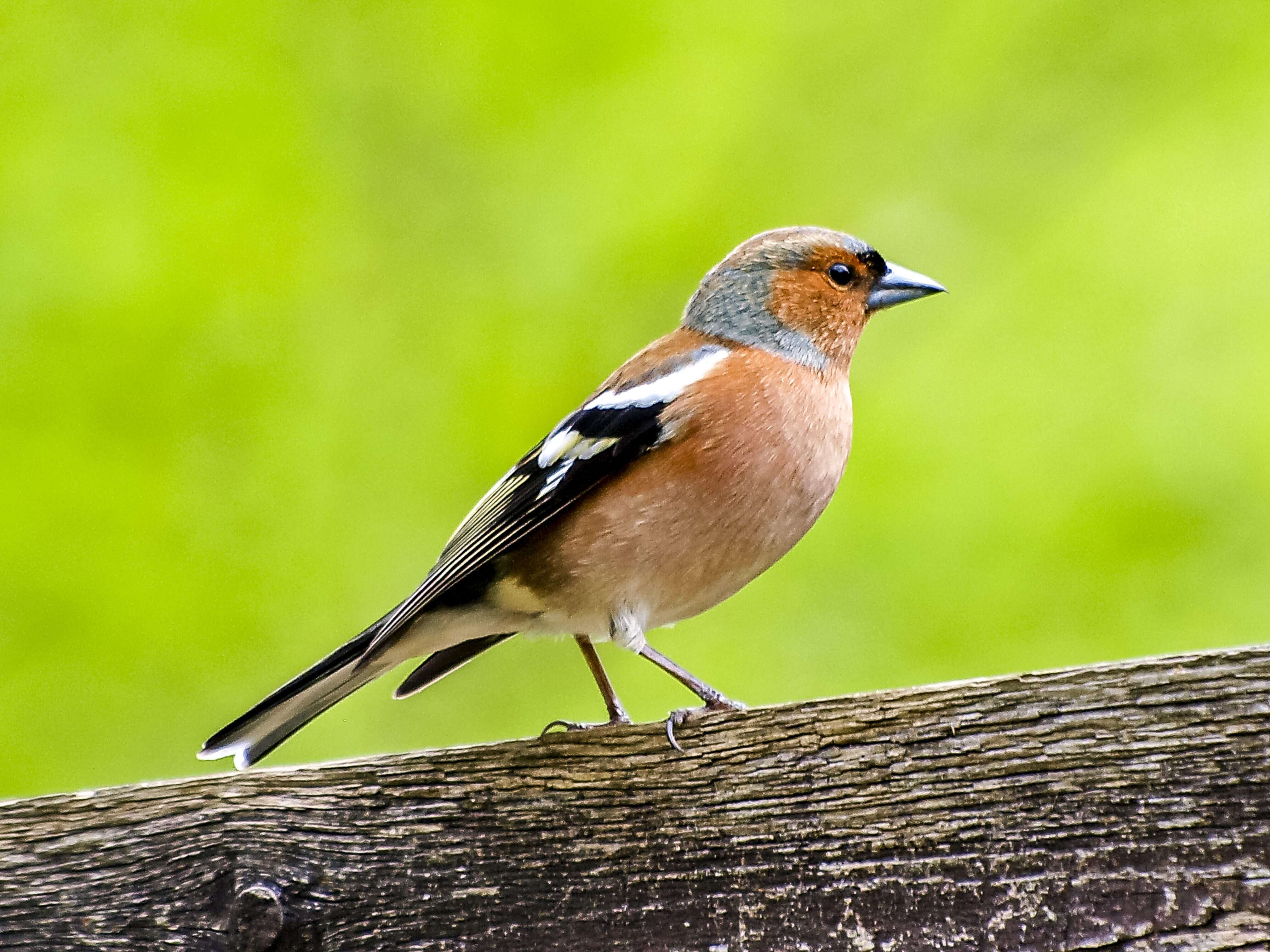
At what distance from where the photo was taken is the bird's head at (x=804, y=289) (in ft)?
10.9

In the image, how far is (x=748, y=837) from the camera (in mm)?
1896

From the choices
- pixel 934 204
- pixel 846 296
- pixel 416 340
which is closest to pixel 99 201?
pixel 416 340

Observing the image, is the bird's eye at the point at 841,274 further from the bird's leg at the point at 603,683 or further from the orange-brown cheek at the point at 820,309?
the bird's leg at the point at 603,683

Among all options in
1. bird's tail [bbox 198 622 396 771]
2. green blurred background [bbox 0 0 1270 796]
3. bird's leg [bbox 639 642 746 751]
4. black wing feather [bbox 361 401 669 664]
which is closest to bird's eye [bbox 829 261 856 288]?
green blurred background [bbox 0 0 1270 796]

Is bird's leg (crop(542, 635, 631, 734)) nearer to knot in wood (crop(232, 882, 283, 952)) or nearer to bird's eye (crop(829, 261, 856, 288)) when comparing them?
knot in wood (crop(232, 882, 283, 952))

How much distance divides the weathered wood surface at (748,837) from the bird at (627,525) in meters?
0.52

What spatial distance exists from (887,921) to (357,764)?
87 centimetres

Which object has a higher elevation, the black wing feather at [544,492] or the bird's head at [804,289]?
the bird's head at [804,289]

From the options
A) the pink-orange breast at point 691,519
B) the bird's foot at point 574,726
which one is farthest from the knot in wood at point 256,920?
the pink-orange breast at point 691,519

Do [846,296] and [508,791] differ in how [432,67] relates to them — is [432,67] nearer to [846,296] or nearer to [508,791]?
[846,296]

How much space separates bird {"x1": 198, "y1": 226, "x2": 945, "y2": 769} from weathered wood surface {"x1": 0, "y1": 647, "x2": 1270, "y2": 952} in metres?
0.52

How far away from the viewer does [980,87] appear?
12.4 feet

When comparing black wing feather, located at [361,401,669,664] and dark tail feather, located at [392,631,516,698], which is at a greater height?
black wing feather, located at [361,401,669,664]

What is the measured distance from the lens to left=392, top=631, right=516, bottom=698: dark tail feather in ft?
9.95
